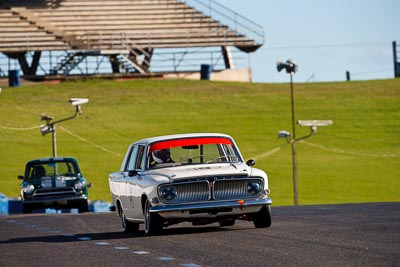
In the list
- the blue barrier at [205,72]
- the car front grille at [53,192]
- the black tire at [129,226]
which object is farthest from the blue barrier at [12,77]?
the black tire at [129,226]

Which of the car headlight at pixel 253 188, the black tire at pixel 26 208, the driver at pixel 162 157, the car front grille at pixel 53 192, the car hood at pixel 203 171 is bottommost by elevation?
the black tire at pixel 26 208

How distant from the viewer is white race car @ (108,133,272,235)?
18953 mm

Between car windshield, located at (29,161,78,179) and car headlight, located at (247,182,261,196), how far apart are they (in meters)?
17.2

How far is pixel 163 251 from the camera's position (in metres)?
15.9

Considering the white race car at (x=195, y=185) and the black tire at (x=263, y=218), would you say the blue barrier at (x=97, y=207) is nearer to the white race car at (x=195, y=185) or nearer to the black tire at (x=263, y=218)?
the white race car at (x=195, y=185)

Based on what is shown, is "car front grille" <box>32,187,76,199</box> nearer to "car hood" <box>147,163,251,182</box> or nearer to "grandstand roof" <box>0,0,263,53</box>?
"car hood" <box>147,163,251,182</box>

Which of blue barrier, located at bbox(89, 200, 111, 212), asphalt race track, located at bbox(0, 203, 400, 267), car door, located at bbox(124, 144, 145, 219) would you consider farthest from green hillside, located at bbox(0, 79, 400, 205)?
car door, located at bbox(124, 144, 145, 219)

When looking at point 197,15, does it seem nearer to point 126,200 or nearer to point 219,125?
point 219,125

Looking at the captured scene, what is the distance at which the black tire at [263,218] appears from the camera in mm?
19531

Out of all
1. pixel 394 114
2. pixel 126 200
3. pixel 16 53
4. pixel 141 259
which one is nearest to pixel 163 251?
pixel 141 259

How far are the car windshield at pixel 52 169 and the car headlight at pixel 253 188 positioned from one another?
17218 millimetres

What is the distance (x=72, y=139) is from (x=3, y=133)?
13.7 ft

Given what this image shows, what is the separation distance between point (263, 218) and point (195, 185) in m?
1.30

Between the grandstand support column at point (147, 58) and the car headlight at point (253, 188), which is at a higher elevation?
the grandstand support column at point (147, 58)
